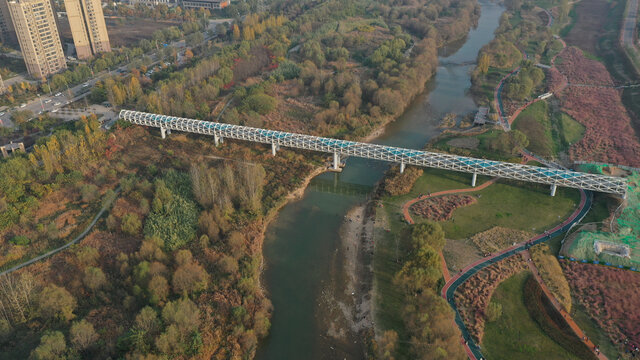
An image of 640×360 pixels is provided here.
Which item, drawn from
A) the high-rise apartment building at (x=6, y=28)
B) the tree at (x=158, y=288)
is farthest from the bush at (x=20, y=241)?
the high-rise apartment building at (x=6, y=28)

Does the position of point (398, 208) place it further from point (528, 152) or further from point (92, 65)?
point (92, 65)

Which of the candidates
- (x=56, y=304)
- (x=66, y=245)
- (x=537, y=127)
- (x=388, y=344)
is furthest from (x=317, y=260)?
(x=537, y=127)

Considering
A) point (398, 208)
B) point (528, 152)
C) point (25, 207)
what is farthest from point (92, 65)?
point (528, 152)

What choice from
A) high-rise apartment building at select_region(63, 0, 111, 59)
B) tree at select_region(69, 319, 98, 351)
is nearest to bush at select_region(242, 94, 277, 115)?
tree at select_region(69, 319, 98, 351)

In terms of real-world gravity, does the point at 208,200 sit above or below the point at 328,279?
above

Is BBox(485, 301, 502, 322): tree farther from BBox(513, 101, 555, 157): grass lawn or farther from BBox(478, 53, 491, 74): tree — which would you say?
BBox(478, 53, 491, 74): tree

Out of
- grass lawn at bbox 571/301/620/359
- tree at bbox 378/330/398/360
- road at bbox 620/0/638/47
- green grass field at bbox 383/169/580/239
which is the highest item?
road at bbox 620/0/638/47
